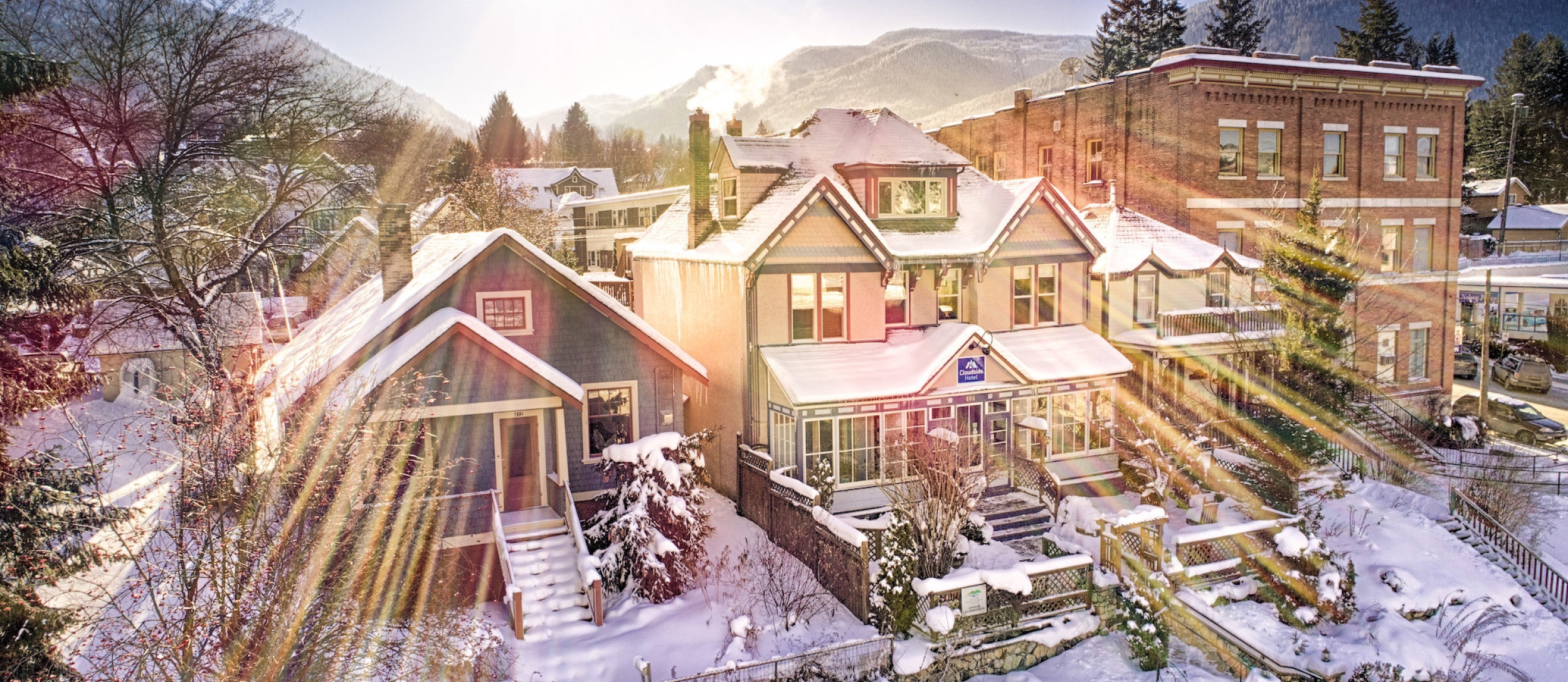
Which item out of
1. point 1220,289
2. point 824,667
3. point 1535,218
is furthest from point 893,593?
point 1535,218

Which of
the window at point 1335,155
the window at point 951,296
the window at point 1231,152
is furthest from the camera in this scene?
the window at point 1335,155

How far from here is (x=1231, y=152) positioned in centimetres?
2975

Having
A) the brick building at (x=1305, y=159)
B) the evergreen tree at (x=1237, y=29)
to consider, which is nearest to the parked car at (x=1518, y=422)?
the brick building at (x=1305, y=159)

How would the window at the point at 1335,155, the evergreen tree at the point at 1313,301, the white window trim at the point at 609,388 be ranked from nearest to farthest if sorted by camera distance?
the white window trim at the point at 609,388, the evergreen tree at the point at 1313,301, the window at the point at 1335,155

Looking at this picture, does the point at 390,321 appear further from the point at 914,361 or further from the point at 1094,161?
the point at 1094,161

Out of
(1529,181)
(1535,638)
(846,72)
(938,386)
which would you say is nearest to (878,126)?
(938,386)

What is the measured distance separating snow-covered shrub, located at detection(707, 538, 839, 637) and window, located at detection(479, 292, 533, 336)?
257 inches

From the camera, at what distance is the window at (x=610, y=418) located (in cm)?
1992

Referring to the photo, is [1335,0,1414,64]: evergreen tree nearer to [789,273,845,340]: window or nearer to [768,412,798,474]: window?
[789,273,845,340]: window

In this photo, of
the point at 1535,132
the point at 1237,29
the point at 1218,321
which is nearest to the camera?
the point at 1218,321

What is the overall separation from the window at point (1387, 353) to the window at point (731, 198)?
2425 cm

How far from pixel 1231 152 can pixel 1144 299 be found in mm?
7440

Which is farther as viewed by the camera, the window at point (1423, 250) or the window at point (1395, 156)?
the window at point (1423, 250)

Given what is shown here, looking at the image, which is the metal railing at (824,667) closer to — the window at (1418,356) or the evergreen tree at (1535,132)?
the window at (1418,356)
